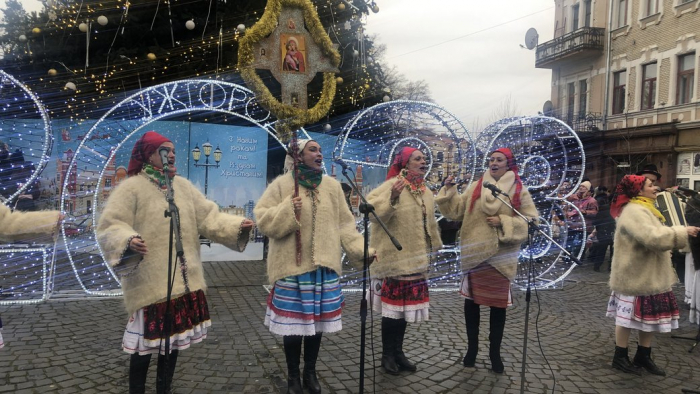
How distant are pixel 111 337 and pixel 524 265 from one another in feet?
21.6

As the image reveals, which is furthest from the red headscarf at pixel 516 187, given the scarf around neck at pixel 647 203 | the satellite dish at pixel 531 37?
the satellite dish at pixel 531 37

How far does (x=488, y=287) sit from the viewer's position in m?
4.08

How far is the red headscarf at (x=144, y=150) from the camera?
311 cm

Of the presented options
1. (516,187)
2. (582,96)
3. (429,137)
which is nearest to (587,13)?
(582,96)

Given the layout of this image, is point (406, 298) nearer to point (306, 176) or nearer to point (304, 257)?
point (304, 257)

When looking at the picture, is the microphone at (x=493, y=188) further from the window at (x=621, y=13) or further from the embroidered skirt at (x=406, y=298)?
the window at (x=621, y=13)

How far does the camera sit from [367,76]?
9.96 meters

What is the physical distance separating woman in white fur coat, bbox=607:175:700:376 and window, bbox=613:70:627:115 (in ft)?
56.4

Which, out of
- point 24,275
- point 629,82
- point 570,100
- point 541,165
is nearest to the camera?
point 24,275

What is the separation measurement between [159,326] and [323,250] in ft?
3.85

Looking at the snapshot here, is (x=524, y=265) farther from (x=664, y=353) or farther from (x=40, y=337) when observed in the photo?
(x=40, y=337)

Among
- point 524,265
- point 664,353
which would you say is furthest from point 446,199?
point 524,265

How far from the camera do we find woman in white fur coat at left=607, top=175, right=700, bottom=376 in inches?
161

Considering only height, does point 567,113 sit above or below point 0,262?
above
